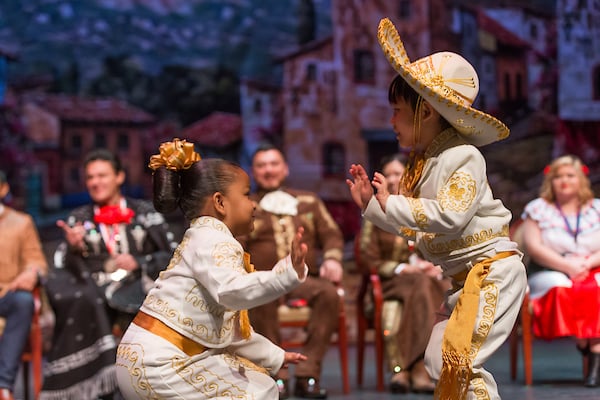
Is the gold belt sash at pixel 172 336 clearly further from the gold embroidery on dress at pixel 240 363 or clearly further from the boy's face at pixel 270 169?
the boy's face at pixel 270 169

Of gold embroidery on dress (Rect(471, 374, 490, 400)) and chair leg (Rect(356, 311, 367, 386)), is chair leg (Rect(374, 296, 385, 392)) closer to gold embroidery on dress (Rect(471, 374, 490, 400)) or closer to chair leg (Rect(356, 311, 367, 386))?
chair leg (Rect(356, 311, 367, 386))

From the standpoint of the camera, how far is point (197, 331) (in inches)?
121

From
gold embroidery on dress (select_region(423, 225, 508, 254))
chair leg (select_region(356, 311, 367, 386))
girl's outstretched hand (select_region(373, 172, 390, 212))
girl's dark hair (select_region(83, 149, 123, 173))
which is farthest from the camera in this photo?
chair leg (select_region(356, 311, 367, 386))

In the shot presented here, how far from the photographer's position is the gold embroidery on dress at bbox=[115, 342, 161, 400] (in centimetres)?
305

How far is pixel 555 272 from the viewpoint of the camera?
5699 millimetres

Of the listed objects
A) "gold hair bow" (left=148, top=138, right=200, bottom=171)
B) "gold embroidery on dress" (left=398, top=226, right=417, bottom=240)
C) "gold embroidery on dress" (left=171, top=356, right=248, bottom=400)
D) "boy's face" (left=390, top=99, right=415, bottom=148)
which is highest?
"boy's face" (left=390, top=99, right=415, bottom=148)

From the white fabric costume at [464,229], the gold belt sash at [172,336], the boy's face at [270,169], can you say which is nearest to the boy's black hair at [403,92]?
the white fabric costume at [464,229]

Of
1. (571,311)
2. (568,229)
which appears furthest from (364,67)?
(571,311)

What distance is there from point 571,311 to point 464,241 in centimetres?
253

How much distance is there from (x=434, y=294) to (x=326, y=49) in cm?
324

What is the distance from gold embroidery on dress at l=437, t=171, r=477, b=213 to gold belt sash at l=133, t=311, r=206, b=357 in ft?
2.79

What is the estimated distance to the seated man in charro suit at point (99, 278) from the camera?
5371 mm

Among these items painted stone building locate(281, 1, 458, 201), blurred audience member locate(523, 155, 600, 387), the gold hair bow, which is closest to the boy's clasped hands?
the gold hair bow

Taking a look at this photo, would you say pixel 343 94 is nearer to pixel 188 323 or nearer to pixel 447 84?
pixel 447 84
